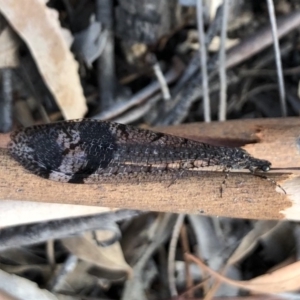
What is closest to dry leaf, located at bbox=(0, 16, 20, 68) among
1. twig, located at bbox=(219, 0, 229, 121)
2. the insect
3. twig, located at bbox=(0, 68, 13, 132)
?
twig, located at bbox=(0, 68, 13, 132)

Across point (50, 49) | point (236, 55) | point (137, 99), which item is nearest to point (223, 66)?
point (236, 55)

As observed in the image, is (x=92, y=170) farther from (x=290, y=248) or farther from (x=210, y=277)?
(x=290, y=248)

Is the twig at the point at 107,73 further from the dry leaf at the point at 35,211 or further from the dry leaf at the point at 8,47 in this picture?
the dry leaf at the point at 35,211

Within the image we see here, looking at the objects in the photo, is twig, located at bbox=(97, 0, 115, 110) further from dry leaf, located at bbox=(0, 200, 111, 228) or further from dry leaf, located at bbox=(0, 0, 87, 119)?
dry leaf, located at bbox=(0, 200, 111, 228)

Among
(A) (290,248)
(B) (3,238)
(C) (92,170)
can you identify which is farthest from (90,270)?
Result: (A) (290,248)

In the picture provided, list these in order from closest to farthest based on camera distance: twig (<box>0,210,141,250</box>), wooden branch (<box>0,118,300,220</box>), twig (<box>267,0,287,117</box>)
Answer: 1. wooden branch (<box>0,118,300,220</box>)
2. twig (<box>0,210,141,250</box>)
3. twig (<box>267,0,287,117</box>)

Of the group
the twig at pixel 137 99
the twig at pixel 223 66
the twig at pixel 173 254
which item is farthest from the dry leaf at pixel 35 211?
the twig at pixel 223 66
